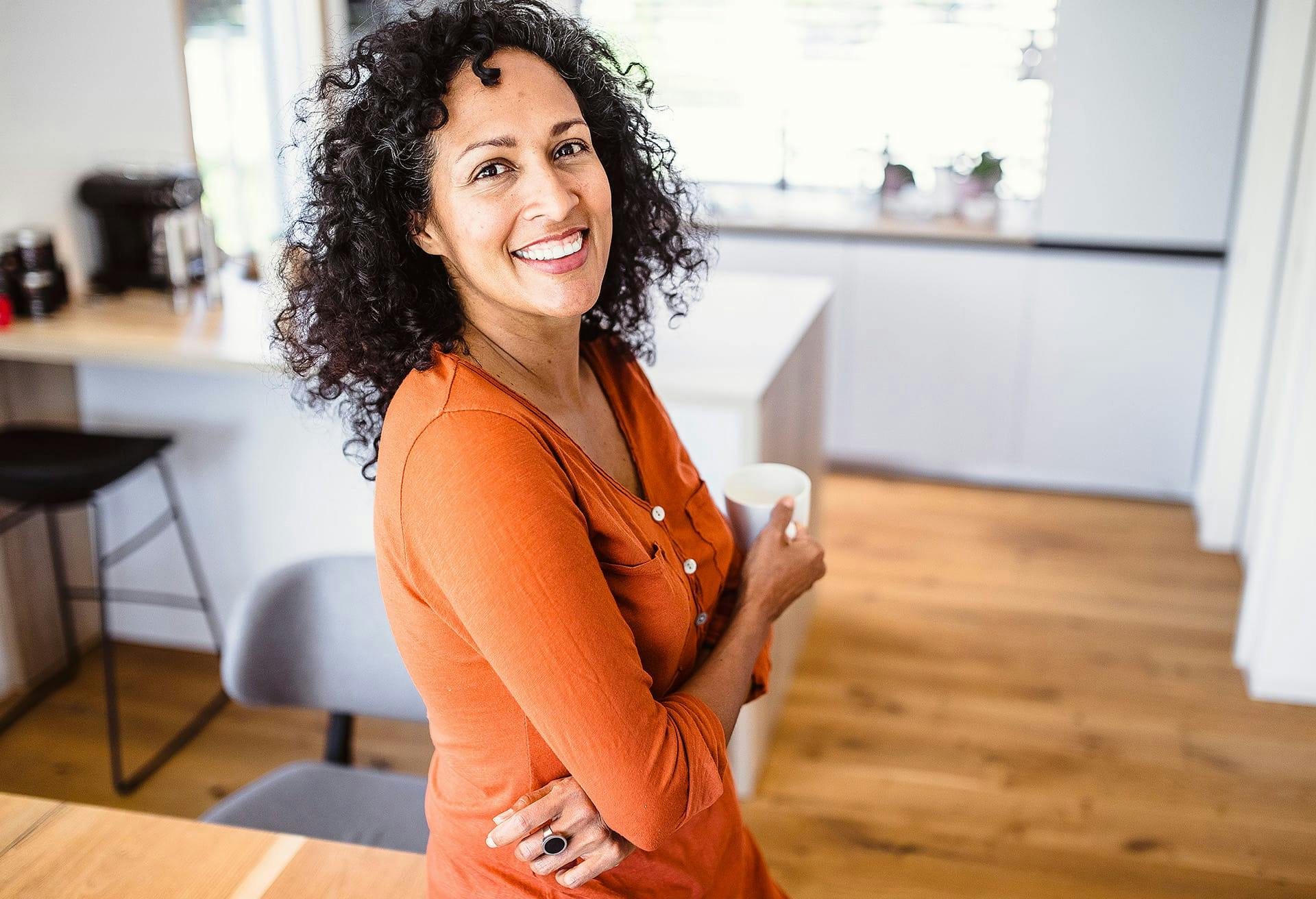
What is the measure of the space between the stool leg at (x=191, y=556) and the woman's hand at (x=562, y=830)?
1848 millimetres

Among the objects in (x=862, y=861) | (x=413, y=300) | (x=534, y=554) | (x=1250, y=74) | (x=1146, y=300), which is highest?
(x=1250, y=74)

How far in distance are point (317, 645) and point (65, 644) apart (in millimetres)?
1617

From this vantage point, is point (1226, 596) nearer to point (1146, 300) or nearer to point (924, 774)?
point (1146, 300)

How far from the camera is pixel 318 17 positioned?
377 centimetres

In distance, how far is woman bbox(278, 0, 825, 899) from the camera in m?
0.93

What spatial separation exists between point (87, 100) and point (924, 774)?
8.50ft

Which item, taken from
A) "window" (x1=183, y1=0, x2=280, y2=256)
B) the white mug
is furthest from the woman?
"window" (x1=183, y1=0, x2=280, y2=256)

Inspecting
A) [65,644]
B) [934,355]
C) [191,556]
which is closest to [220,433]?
[191,556]

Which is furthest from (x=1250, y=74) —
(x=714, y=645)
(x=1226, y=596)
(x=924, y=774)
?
(x=714, y=645)

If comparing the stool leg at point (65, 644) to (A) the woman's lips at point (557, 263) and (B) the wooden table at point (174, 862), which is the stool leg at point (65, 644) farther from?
(A) the woman's lips at point (557, 263)

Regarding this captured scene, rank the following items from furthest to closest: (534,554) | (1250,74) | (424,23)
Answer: (1250,74)
(424,23)
(534,554)

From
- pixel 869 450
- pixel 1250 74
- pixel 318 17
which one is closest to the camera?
pixel 1250 74

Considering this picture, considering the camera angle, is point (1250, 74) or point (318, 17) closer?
point (1250, 74)

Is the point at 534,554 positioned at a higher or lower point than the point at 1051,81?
lower
